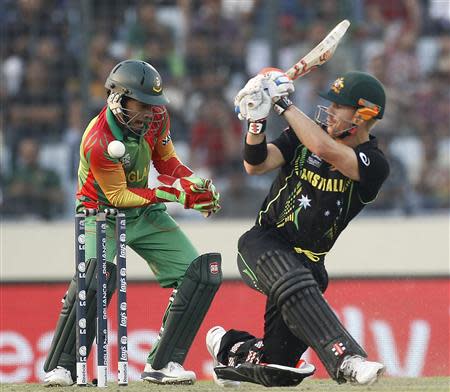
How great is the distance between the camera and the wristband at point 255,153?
570 cm

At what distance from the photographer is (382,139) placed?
1007 cm

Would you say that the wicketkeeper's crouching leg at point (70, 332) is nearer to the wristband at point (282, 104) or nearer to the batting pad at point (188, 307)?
the batting pad at point (188, 307)

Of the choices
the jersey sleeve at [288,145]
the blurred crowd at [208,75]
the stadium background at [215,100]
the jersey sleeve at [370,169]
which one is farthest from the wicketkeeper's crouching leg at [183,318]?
the blurred crowd at [208,75]

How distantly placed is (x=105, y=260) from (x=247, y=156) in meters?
0.88

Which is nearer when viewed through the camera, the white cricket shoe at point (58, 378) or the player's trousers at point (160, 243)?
the white cricket shoe at point (58, 378)

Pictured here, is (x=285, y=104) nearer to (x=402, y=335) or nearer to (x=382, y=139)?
(x=402, y=335)

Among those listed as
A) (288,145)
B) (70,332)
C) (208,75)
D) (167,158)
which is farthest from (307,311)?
(208,75)

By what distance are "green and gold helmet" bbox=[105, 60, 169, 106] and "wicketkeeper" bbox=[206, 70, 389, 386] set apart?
0.72m

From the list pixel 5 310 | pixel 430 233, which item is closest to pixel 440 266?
pixel 430 233

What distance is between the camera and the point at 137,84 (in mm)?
6156

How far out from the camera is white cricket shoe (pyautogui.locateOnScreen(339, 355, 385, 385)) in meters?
5.19

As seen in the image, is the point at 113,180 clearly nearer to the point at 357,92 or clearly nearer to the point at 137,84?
the point at 137,84

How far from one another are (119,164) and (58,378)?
1.16 m

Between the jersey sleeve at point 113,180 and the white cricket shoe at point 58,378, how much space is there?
3.02ft
